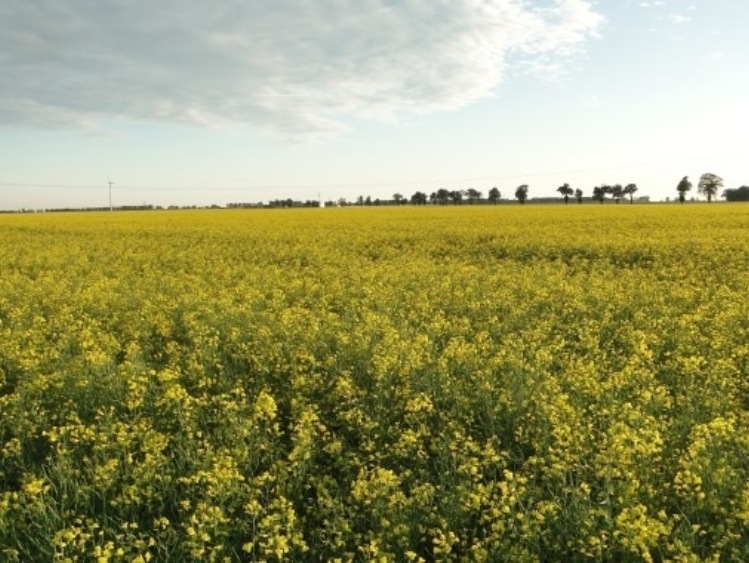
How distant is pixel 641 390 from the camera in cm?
679

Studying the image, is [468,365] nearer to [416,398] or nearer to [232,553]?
[416,398]

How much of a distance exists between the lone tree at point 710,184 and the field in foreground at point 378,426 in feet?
449

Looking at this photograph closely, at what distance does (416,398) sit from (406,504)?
1883mm

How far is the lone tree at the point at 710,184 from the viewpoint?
5226 inches

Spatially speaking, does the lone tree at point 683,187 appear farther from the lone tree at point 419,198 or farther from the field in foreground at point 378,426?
the field in foreground at point 378,426

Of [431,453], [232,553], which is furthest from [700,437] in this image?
[232,553]

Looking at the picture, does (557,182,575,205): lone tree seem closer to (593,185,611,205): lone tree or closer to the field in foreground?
(593,185,611,205): lone tree

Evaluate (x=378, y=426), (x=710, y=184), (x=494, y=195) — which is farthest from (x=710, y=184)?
(x=378, y=426)

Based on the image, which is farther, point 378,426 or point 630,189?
point 630,189

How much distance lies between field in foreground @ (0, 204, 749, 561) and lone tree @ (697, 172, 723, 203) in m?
137

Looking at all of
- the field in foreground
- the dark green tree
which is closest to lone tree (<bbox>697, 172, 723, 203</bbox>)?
the dark green tree

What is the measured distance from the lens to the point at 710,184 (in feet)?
436

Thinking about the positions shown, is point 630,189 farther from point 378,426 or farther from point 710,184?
point 378,426

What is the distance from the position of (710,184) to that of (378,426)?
146925 millimetres
